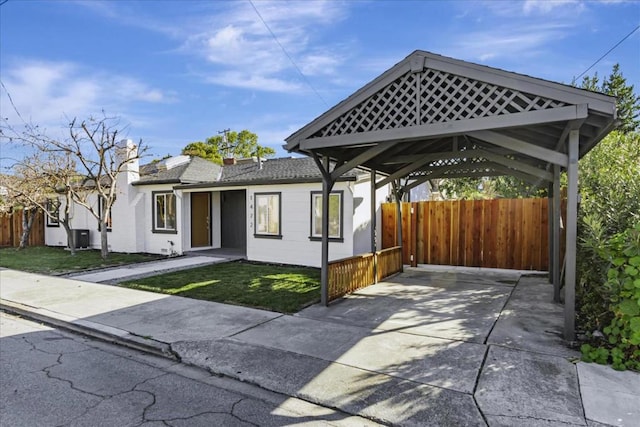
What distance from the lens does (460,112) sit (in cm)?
480

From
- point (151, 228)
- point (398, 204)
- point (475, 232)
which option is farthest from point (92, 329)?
point (475, 232)

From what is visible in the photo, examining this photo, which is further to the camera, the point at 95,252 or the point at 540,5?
the point at 95,252

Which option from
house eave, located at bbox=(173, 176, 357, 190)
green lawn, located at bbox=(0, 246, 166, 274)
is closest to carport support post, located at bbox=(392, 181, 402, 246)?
house eave, located at bbox=(173, 176, 357, 190)

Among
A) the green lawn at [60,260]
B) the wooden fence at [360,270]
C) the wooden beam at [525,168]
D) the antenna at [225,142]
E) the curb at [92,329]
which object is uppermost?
the antenna at [225,142]

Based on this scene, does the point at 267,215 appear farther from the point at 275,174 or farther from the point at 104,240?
the point at 104,240

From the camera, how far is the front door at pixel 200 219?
13367mm

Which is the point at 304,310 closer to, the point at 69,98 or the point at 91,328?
the point at 91,328

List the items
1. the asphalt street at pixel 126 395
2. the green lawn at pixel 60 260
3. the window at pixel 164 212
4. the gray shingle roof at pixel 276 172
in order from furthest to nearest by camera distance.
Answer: the window at pixel 164 212, the gray shingle roof at pixel 276 172, the green lawn at pixel 60 260, the asphalt street at pixel 126 395

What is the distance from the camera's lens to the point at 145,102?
1709cm

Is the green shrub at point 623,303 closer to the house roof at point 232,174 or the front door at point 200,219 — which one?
the house roof at point 232,174

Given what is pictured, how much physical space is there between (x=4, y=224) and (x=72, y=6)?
1410 centimetres

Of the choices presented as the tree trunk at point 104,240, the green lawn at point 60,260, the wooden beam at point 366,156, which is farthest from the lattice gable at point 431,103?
the tree trunk at point 104,240

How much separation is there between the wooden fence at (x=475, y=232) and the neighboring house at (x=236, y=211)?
1.24 m

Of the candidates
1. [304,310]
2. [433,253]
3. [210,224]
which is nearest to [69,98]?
[210,224]
